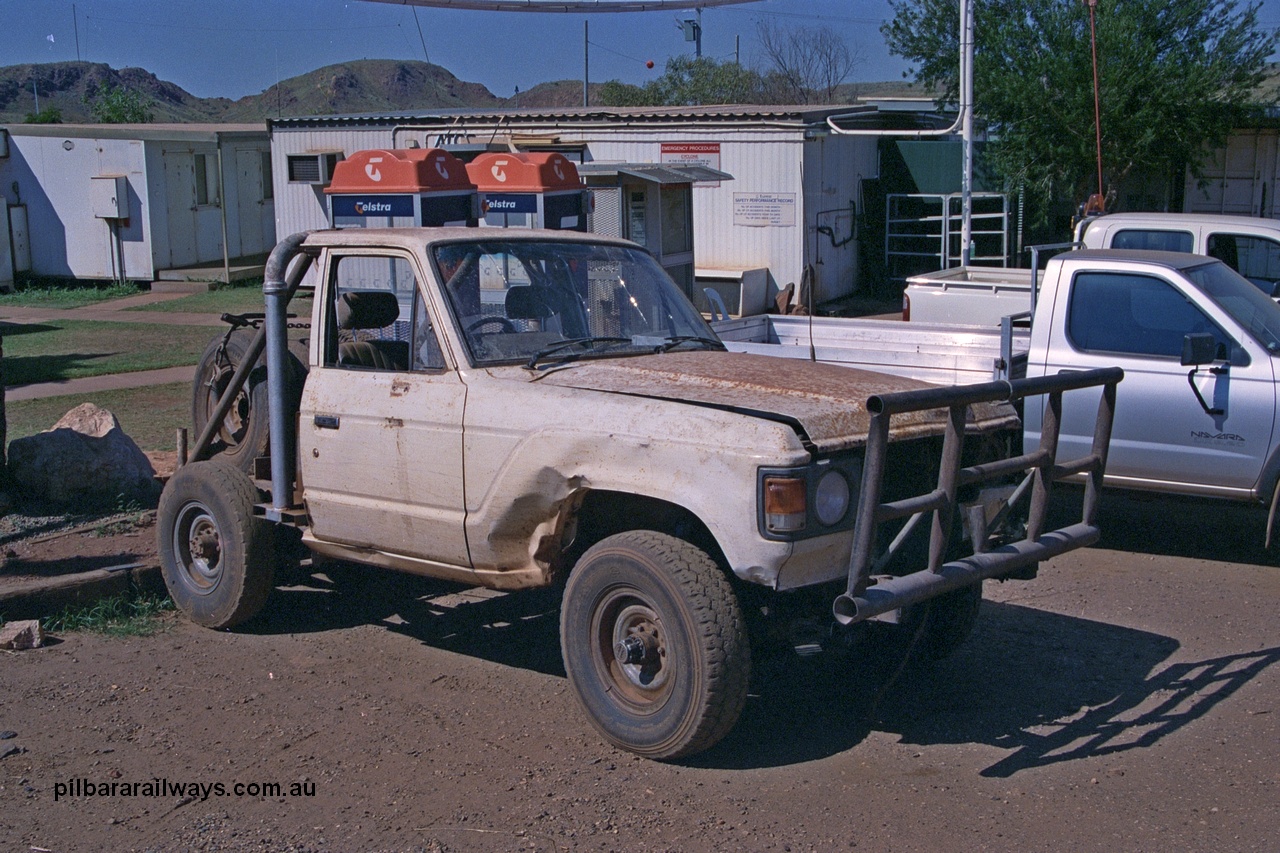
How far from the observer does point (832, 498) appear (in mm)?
4527

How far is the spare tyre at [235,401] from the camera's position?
653 centimetres

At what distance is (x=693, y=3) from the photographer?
18.5 metres

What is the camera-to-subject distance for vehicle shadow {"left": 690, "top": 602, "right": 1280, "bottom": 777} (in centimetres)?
502

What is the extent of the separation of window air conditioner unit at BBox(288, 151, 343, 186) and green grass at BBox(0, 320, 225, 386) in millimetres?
4802

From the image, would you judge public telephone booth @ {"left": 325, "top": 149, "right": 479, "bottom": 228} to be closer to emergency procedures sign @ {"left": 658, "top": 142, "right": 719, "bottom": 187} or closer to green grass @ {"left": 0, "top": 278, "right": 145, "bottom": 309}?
emergency procedures sign @ {"left": 658, "top": 142, "right": 719, "bottom": 187}

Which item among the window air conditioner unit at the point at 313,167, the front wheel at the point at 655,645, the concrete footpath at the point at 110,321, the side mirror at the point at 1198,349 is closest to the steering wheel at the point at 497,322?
the front wheel at the point at 655,645

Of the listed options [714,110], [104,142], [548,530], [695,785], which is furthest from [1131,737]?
[104,142]

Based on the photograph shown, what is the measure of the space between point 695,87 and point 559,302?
Result: 45725 millimetres

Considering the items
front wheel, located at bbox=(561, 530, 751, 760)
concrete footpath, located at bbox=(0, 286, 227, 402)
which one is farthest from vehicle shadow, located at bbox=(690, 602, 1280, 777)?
concrete footpath, located at bbox=(0, 286, 227, 402)

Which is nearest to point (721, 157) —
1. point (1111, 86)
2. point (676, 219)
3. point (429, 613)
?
point (676, 219)

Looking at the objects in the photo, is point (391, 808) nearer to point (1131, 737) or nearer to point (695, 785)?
point (695, 785)

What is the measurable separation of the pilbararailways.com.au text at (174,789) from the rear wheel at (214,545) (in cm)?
155

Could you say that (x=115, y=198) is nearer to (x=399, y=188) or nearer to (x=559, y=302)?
(x=399, y=188)

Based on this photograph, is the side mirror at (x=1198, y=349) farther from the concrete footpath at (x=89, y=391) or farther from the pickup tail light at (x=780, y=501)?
the concrete footpath at (x=89, y=391)
